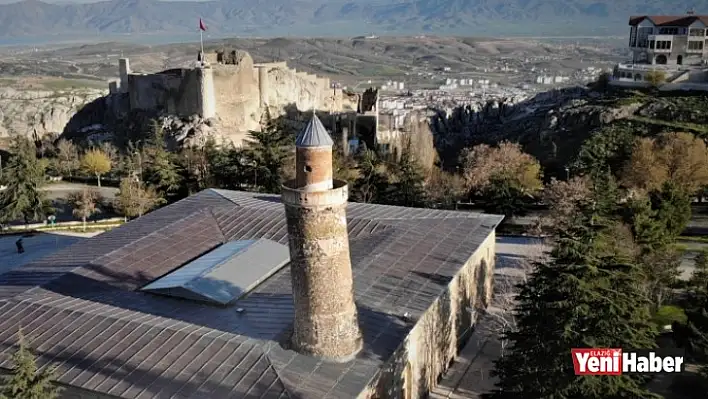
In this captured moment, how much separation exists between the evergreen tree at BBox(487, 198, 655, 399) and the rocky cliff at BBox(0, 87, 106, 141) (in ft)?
248

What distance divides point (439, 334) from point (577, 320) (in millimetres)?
5624

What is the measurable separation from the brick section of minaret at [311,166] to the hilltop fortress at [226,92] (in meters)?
39.5

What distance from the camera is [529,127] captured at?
223 feet

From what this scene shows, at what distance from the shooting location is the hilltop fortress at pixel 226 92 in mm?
54969

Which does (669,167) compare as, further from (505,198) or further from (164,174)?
(164,174)

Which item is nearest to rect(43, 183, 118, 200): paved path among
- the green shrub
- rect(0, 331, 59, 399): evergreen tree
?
rect(0, 331, 59, 399): evergreen tree

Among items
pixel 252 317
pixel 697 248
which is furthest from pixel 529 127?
pixel 252 317

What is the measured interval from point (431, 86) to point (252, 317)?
15784 centimetres

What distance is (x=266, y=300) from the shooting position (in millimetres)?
18031

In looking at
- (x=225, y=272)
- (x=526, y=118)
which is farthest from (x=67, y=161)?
(x=526, y=118)

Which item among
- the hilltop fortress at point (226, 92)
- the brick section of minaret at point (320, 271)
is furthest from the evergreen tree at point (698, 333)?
the hilltop fortress at point (226, 92)

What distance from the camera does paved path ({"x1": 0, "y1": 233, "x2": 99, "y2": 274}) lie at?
3071 centimetres

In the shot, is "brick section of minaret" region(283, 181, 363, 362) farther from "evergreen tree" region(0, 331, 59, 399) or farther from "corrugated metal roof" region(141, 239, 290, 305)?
"evergreen tree" region(0, 331, 59, 399)

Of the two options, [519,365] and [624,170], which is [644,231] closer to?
[519,365]
